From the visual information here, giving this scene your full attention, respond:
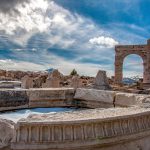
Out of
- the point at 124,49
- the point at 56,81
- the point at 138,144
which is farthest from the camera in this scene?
the point at 124,49

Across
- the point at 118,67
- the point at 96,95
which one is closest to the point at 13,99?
the point at 96,95

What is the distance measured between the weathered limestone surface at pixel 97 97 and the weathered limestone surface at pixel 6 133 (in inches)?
98.4

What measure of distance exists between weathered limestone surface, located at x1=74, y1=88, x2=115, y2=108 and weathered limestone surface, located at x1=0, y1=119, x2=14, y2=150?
2.50 metres

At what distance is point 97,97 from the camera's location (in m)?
5.18

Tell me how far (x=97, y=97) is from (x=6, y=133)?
2.57 m

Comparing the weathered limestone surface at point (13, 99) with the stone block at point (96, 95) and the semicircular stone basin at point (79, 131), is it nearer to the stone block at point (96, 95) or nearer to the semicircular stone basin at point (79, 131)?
the stone block at point (96, 95)

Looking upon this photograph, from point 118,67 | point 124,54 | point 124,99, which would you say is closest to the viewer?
point 124,99

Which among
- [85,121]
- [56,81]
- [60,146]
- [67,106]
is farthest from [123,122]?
[56,81]

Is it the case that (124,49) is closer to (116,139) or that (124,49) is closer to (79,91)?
(79,91)

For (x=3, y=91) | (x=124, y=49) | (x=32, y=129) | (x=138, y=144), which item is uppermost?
(x=124, y=49)

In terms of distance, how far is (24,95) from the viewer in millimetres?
5059

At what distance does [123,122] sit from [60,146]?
834 mm

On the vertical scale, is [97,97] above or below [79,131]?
above

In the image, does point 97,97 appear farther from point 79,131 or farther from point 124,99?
point 79,131
